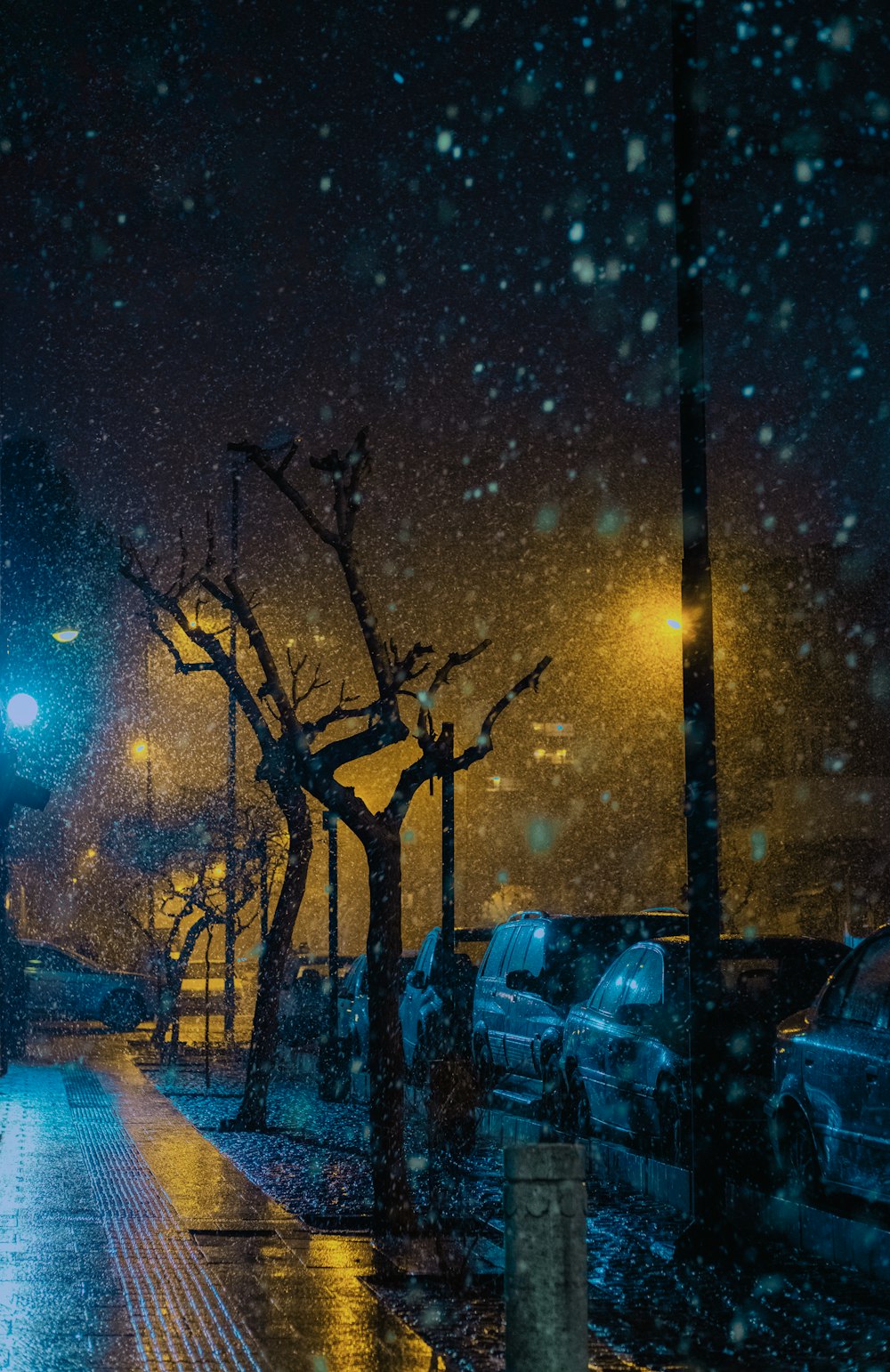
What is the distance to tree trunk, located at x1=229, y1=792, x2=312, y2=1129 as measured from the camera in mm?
16234

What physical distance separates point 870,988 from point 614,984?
14.3 feet

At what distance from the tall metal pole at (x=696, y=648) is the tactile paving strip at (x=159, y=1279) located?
2865 mm

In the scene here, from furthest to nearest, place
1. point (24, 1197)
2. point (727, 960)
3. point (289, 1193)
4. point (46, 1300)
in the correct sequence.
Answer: point (727, 960) < point (289, 1193) < point (24, 1197) < point (46, 1300)

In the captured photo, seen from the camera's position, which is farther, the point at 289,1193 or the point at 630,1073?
the point at 630,1073

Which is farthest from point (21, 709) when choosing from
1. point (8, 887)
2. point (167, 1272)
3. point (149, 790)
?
point (149, 790)

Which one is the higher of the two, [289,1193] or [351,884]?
[351,884]

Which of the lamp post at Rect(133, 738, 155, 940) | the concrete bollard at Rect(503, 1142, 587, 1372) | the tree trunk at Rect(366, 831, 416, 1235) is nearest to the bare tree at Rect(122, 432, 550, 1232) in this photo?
the tree trunk at Rect(366, 831, 416, 1235)

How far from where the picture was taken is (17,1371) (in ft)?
21.4

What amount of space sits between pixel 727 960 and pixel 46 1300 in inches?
288

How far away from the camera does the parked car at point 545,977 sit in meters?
16.3

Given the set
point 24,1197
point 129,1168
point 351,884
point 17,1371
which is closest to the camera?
point 17,1371

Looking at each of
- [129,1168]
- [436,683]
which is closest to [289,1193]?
[129,1168]

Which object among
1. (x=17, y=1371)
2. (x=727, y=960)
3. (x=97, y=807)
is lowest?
(x=17, y=1371)

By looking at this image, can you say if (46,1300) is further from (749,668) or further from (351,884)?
(351,884)
